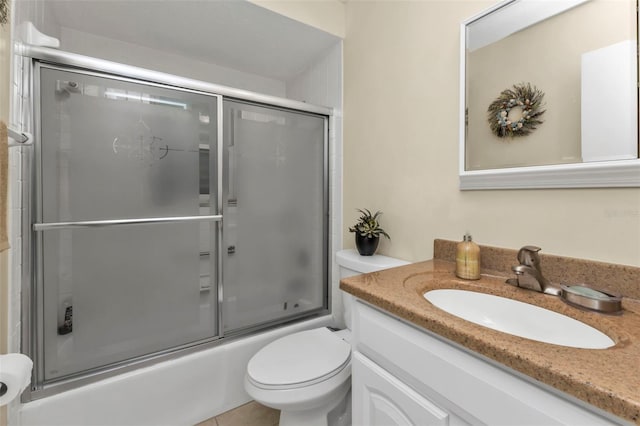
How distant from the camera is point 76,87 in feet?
3.94

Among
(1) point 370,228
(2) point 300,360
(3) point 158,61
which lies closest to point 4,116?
(3) point 158,61

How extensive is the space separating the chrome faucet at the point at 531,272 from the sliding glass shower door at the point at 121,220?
137cm

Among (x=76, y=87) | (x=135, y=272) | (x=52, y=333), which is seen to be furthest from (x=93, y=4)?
(x=52, y=333)

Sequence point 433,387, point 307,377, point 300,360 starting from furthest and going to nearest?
point 300,360 < point 307,377 < point 433,387

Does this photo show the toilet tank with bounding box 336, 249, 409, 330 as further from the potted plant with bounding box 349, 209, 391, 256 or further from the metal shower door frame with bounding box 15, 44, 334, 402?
the metal shower door frame with bounding box 15, 44, 334, 402

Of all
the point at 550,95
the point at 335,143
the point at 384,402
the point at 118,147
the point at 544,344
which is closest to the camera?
the point at 544,344

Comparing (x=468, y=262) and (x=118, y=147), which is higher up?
(x=118, y=147)

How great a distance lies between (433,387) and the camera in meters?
0.63

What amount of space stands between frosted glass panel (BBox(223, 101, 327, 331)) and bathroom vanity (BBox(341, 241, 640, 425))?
3.00ft

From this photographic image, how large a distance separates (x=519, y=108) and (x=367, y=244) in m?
0.86

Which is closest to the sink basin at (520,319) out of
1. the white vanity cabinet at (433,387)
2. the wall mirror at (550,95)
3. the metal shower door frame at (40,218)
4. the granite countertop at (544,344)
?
the granite countertop at (544,344)

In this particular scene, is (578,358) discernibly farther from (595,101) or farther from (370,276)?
(595,101)

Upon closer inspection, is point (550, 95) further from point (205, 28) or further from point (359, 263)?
point (205, 28)

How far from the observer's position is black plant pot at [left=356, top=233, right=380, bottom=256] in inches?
57.5
